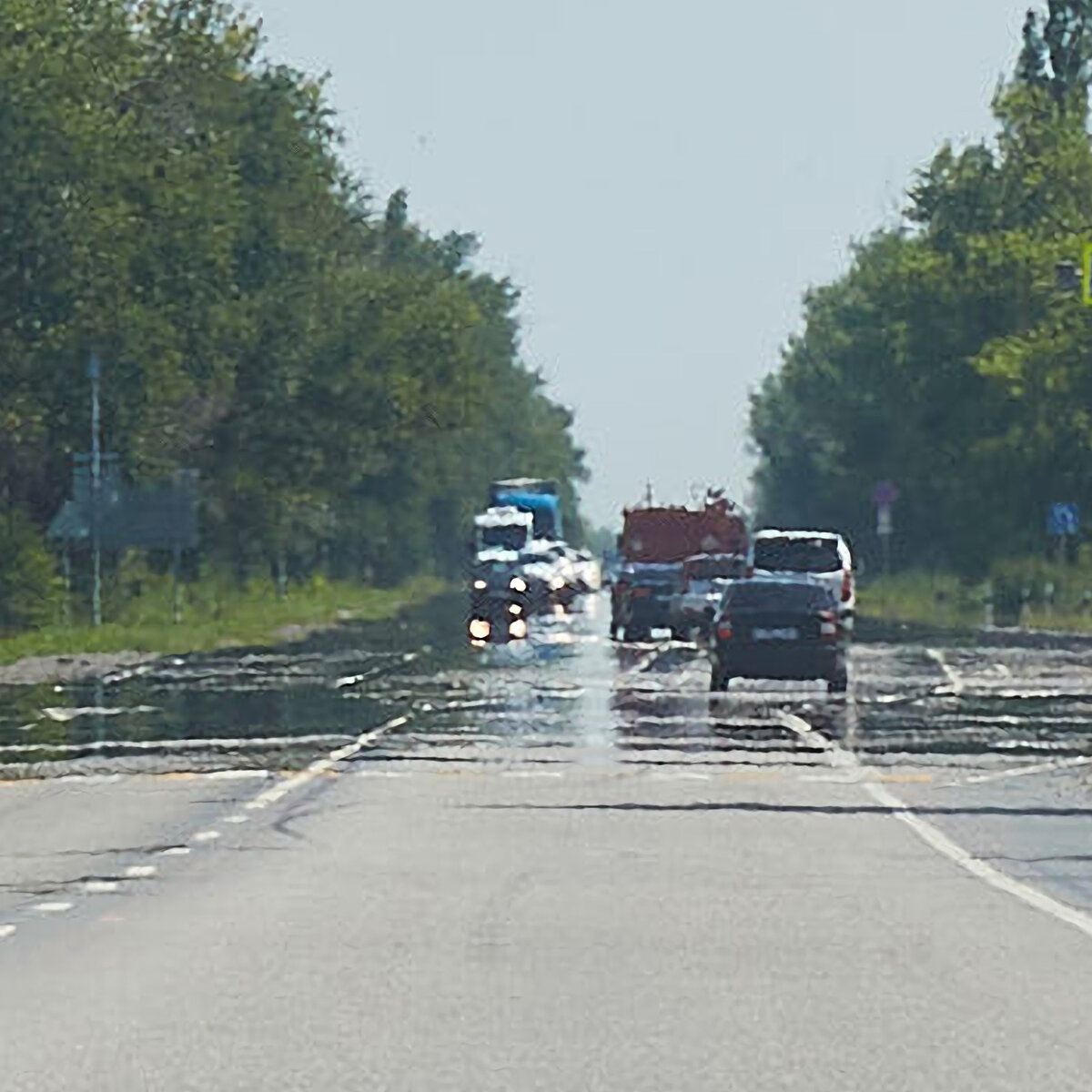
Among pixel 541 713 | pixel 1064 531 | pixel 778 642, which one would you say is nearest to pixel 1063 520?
pixel 1064 531

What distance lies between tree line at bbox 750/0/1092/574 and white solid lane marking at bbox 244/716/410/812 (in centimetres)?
5092

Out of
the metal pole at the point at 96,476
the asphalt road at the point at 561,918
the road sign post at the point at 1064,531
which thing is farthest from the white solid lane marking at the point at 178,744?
the road sign post at the point at 1064,531

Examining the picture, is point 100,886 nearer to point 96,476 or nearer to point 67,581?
point 96,476

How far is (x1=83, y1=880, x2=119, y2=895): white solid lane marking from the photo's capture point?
688 inches

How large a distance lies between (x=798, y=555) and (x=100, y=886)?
4031 cm

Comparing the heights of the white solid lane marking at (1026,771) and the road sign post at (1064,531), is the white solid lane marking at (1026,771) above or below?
below

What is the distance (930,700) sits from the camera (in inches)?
1602

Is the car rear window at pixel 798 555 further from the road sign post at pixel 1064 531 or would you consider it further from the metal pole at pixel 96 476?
the road sign post at pixel 1064 531

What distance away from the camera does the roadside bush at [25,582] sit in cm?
6356

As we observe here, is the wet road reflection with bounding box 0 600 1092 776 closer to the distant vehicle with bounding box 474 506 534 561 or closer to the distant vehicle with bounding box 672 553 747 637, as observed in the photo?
the distant vehicle with bounding box 672 553 747 637

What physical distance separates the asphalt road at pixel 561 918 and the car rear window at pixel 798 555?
79.6ft

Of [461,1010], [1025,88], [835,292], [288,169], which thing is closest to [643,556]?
[288,169]

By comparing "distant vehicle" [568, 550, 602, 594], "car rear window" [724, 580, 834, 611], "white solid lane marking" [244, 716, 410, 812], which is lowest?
"white solid lane marking" [244, 716, 410, 812]

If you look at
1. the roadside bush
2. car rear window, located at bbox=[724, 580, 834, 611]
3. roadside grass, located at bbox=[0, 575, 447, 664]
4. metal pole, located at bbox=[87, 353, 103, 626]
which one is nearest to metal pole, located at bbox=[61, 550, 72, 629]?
roadside grass, located at bbox=[0, 575, 447, 664]
